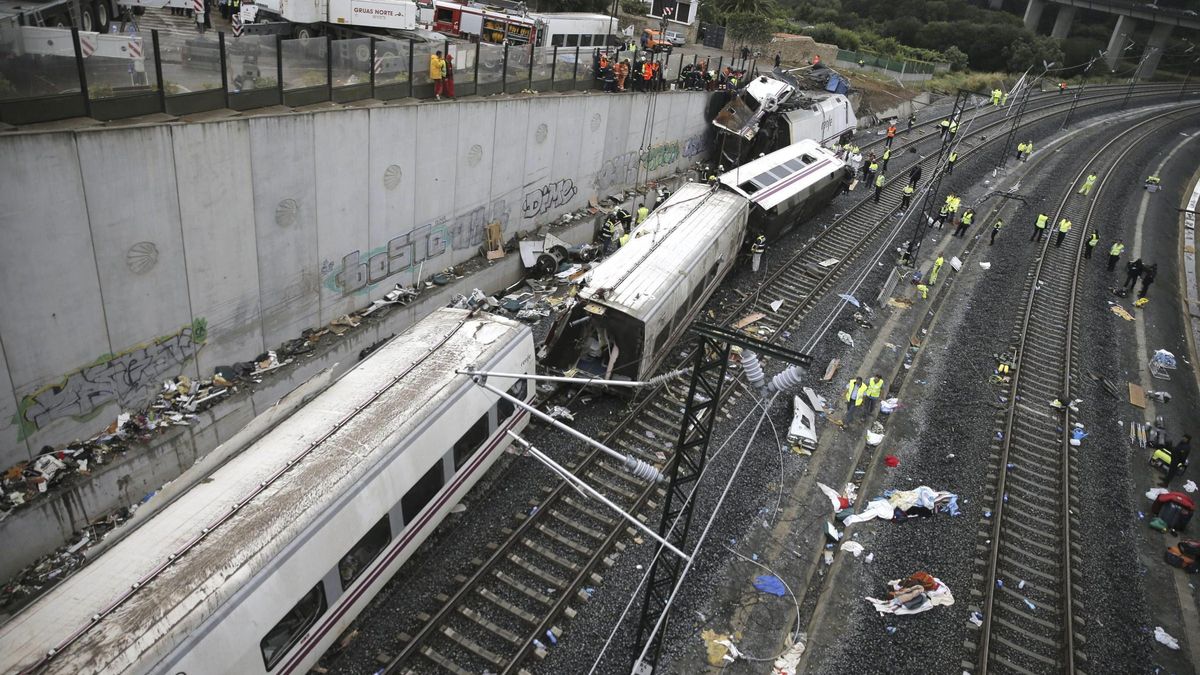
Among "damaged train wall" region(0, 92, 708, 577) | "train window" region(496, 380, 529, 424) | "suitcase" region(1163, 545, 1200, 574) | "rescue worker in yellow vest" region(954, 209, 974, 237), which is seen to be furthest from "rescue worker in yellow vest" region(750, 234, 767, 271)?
"suitcase" region(1163, 545, 1200, 574)

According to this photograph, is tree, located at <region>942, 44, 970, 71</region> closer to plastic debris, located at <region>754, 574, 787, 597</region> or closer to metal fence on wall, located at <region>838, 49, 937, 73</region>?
metal fence on wall, located at <region>838, 49, 937, 73</region>

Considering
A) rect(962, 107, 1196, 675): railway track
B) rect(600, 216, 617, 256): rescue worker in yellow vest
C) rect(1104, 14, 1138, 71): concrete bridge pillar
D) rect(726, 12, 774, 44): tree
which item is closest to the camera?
rect(962, 107, 1196, 675): railway track

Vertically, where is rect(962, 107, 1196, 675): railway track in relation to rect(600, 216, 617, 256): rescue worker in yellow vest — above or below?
below

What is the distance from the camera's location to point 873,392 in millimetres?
16172

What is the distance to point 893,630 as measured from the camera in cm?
1122

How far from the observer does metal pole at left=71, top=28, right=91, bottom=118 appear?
1106 cm

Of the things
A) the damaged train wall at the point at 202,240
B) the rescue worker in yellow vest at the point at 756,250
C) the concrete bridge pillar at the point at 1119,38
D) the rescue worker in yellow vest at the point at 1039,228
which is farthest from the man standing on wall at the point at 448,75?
the concrete bridge pillar at the point at 1119,38

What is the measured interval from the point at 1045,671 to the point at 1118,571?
132 inches

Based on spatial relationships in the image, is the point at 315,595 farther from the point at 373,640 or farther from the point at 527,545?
the point at 527,545

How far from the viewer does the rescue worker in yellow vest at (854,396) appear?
625 inches

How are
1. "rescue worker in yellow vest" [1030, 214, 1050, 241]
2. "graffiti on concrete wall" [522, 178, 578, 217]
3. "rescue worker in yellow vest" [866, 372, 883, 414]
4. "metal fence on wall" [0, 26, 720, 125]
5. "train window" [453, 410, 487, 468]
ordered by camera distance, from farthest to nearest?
"rescue worker in yellow vest" [1030, 214, 1050, 241], "graffiti on concrete wall" [522, 178, 578, 217], "rescue worker in yellow vest" [866, 372, 883, 414], "train window" [453, 410, 487, 468], "metal fence on wall" [0, 26, 720, 125]

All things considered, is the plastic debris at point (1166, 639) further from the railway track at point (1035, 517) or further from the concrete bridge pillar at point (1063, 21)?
the concrete bridge pillar at point (1063, 21)

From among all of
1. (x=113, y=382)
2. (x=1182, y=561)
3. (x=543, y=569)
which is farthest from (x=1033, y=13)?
(x=113, y=382)

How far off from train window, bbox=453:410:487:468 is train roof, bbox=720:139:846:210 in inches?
504
